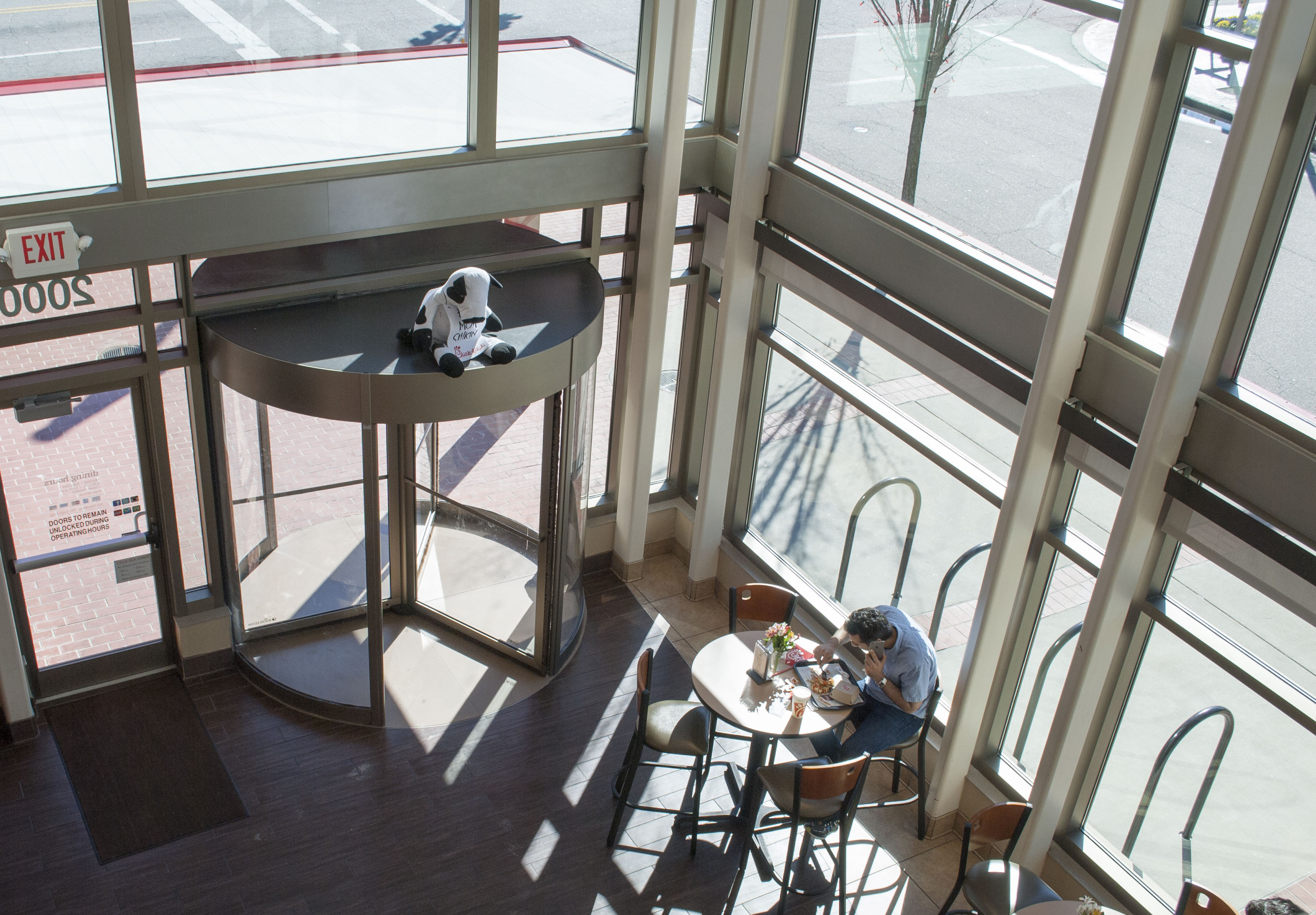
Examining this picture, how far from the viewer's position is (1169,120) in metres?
5.26

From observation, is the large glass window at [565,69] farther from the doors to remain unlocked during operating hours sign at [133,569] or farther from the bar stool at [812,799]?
the bar stool at [812,799]

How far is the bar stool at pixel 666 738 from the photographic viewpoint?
21.7ft

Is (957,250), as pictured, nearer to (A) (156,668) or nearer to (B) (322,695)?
(B) (322,695)

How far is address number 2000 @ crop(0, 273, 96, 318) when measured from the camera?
6.30 meters

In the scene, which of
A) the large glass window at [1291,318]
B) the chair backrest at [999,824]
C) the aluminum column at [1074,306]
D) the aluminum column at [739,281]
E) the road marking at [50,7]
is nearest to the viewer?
the large glass window at [1291,318]

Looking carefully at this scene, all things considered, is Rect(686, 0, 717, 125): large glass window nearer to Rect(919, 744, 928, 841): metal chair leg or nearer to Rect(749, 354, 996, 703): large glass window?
Rect(749, 354, 996, 703): large glass window

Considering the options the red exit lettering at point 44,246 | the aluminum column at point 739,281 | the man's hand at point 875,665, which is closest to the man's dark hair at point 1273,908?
the man's hand at point 875,665

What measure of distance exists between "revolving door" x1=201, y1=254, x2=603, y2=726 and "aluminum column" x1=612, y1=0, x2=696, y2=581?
573mm

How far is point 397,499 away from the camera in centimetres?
724

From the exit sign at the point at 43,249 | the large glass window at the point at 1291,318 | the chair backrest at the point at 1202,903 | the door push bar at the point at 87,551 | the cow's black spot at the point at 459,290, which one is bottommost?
the door push bar at the point at 87,551

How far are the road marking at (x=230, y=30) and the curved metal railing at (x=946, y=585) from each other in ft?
16.4

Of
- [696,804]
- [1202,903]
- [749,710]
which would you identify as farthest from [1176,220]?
[696,804]

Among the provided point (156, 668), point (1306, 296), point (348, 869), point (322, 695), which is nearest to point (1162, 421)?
point (1306, 296)

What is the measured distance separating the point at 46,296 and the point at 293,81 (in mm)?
1839
